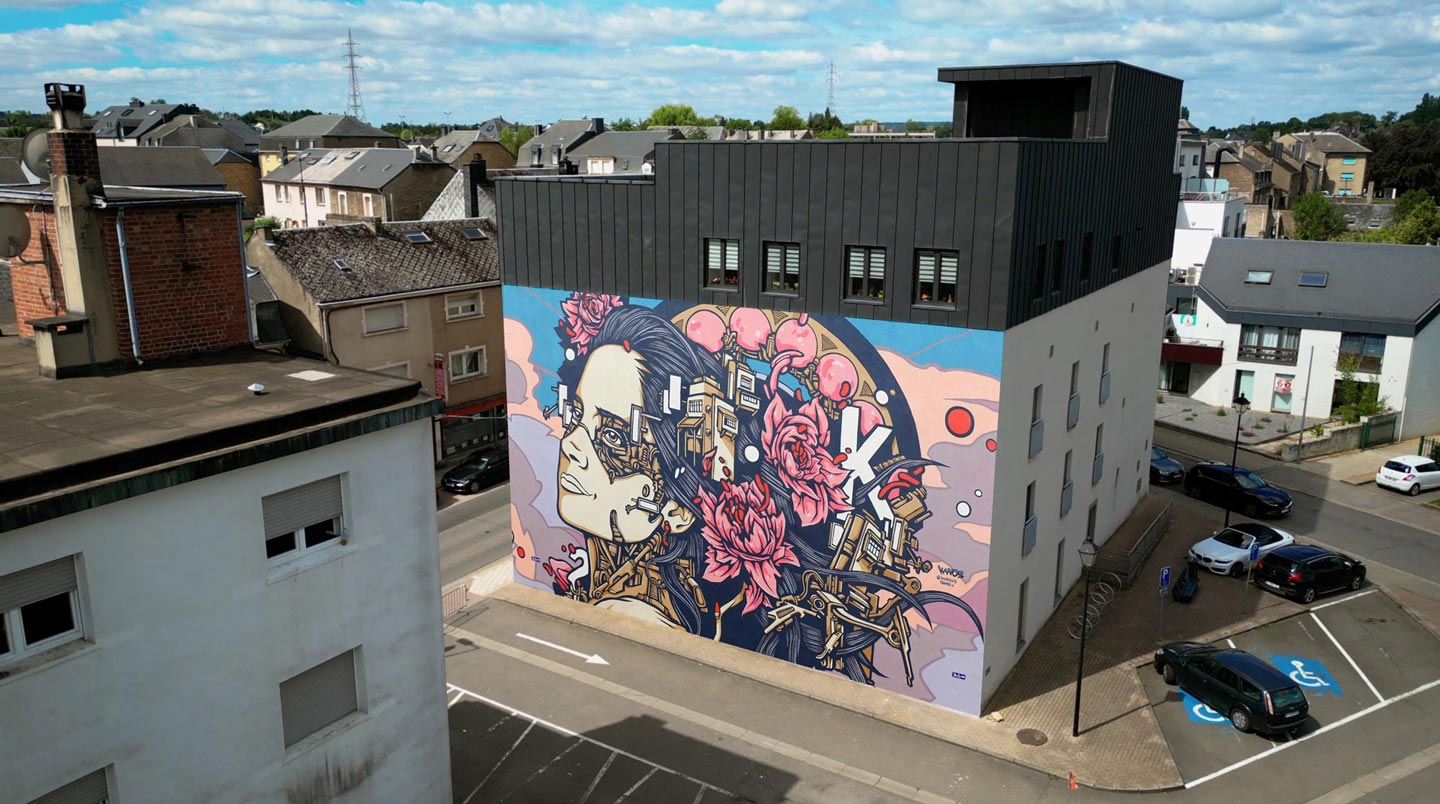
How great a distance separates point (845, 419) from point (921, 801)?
Answer: 788 centimetres

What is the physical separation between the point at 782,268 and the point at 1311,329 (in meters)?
35.4

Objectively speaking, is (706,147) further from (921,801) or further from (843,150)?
(921,801)

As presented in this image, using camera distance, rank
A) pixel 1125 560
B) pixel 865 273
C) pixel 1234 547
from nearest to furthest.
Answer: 1. pixel 865 273
2. pixel 1125 560
3. pixel 1234 547

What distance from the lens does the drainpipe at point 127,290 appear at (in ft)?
49.4

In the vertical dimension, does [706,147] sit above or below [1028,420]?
above

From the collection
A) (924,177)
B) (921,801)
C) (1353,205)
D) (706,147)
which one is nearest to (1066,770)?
(921,801)

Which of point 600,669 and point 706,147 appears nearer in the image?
point 706,147

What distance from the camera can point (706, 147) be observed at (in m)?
22.3

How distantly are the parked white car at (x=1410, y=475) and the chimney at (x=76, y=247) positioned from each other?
42.1 metres

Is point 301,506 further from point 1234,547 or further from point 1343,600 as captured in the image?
point 1343,600

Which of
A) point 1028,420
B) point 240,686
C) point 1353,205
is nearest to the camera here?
point 240,686

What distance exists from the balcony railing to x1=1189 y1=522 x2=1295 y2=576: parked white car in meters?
18.6

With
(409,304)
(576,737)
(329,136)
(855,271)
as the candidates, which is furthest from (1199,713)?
(329,136)

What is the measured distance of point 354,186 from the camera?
68.3 m
